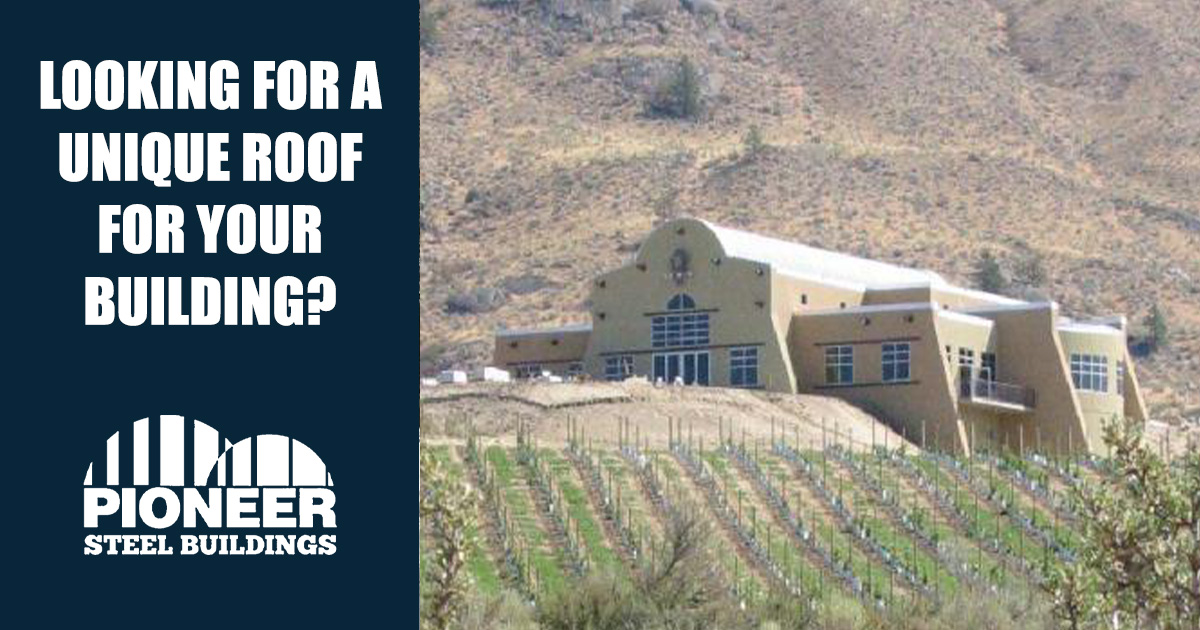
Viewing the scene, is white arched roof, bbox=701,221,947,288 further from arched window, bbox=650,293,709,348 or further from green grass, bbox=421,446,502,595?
green grass, bbox=421,446,502,595

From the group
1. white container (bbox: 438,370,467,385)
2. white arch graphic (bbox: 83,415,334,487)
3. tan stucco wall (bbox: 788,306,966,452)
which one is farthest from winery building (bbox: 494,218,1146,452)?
white arch graphic (bbox: 83,415,334,487)

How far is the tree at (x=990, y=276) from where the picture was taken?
13062cm

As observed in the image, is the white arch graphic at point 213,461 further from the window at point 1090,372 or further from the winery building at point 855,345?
the window at point 1090,372

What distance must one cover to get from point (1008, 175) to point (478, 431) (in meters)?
72.3

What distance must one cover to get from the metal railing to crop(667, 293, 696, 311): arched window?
25.6ft

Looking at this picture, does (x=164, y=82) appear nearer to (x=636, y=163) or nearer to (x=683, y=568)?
(x=683, y=568)

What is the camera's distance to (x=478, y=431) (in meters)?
85.9

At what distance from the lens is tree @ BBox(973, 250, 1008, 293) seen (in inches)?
5143

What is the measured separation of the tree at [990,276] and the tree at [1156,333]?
5.98m

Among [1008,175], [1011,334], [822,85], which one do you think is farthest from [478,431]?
[822,85]

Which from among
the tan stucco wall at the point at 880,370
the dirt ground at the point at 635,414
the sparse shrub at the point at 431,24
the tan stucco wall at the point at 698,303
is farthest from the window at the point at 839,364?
the sparse shrub at the point at 431,24

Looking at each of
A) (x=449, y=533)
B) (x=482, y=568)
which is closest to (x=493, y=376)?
(x=482, y=568)

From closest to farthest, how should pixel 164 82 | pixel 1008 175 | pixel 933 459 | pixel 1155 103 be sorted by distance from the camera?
pixel 164 82 → pixel 933 459 → pixel 1008 175 → pixel 1155 103

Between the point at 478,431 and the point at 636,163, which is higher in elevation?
the point at 636,163
